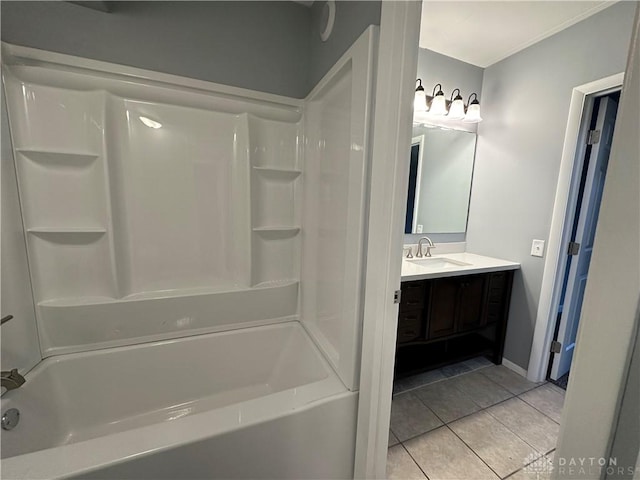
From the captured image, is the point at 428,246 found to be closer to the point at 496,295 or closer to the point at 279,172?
the point at 496,295

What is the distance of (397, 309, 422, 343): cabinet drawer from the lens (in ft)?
5.68

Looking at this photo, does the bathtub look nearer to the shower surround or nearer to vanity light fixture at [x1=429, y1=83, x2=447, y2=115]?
the shower surround

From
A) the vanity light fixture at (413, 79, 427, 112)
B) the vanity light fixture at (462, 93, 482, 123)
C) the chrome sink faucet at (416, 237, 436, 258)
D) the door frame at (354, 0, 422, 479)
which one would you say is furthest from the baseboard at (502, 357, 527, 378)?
the vanity light fixture at (413, 79, 427, 112)

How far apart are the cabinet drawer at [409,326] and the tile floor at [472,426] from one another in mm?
465

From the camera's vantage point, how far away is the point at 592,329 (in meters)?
0.38

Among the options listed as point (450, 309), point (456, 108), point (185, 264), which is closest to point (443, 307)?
point (450, 309)

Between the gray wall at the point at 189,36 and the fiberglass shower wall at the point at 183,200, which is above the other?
the gray wall at the point at 189,36

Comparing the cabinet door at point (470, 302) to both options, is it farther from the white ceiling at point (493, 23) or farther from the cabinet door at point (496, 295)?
the white ceiling at point (493, 23)

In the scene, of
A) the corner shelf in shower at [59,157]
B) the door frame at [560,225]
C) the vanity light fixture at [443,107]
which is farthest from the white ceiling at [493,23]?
the corner shelf in shower at [59,157]

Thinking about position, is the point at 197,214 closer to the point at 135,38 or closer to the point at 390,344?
the point at 135,38

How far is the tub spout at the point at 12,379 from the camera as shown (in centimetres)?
105

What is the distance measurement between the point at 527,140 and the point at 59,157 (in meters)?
3.09

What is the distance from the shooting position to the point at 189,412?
1.52 m

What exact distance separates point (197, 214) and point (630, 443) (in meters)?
1.75
